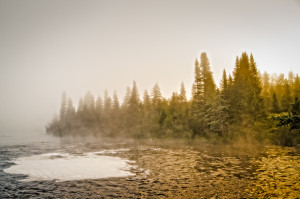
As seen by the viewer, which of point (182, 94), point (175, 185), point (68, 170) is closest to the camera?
point (175, 185)

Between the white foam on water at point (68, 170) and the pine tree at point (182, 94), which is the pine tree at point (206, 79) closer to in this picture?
the pine tree at point (182, 94)

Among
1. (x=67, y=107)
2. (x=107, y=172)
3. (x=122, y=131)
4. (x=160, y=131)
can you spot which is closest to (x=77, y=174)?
(x=107, y=172)

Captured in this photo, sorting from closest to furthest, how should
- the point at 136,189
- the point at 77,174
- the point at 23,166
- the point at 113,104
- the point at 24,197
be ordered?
the point at 24,197, the point at 136,189, the point at 77,174, the point at 23,166, the point at 113,104

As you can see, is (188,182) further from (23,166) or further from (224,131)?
(224,131)

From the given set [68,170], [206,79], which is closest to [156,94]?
[206,79]

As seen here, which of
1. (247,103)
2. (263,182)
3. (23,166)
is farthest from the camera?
(247,103)

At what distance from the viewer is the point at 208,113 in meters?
51.2

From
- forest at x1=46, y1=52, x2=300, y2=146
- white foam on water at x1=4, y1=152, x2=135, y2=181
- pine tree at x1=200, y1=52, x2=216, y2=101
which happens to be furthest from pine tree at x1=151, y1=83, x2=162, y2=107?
white foam on water at x1=4, y1=152, x2=135, y2=181

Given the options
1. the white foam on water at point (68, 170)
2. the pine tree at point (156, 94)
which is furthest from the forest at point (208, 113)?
the white foam on water at point (68, 170)

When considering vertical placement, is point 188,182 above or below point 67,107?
below

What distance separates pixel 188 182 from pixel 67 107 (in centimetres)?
10482

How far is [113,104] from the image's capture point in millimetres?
91688

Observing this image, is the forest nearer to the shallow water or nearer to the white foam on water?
the shallow water

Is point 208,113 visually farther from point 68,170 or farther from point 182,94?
point 68,170
